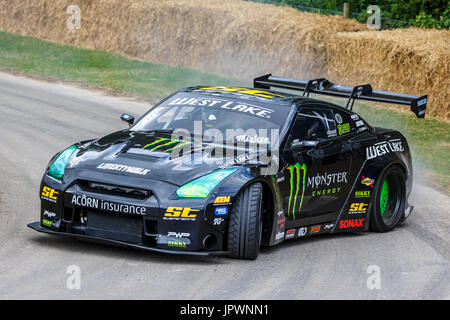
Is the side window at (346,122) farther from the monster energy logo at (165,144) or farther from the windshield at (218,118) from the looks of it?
the monster energy logo at (165,144)

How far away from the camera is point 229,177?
6.80 meters

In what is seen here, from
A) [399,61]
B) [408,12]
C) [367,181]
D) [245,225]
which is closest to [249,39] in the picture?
[399,61]

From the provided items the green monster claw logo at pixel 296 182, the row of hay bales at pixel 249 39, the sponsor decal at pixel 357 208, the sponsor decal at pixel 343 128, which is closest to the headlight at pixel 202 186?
the green monster claw logo at pixel 296 182

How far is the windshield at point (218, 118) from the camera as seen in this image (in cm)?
775

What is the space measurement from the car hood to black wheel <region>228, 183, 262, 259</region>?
1.13 ft

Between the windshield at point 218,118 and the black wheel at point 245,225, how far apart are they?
0.94 metres

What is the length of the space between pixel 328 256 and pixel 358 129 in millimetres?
2050

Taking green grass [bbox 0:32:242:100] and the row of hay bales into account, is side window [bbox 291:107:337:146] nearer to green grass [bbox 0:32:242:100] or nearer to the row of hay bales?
the row of hay bales

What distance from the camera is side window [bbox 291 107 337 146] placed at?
793 centimetres

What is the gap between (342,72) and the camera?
67.4ft

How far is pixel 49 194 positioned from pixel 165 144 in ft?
3.81

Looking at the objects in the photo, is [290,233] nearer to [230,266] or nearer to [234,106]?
[230,266]
